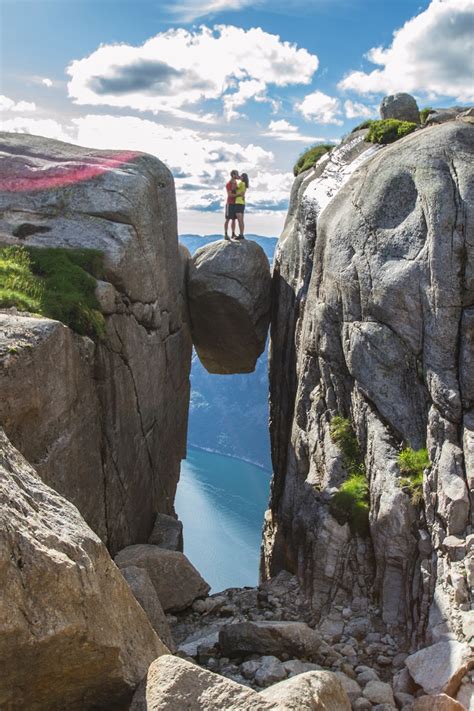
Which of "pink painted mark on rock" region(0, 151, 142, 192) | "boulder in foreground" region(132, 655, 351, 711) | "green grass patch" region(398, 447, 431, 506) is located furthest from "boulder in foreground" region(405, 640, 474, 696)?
"pink painted mark on rock" region(0, 151, 142, 192)

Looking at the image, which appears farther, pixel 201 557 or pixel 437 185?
pixel 201 557

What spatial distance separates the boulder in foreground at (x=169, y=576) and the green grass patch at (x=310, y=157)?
18192 mm

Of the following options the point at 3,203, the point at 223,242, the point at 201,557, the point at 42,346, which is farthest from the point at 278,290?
the point at 201,557

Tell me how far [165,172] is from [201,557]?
90.3 meters

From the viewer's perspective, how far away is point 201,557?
109 metres

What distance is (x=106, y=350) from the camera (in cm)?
1939

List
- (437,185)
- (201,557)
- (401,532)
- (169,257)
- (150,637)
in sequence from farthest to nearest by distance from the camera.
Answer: (201,557)
(169,257)
(437,185)
(401,532)
(150,637)

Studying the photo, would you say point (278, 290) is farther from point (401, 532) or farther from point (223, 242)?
point (401, 532)

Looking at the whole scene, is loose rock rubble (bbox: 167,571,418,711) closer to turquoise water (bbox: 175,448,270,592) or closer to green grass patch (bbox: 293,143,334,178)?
green grass patch (bbox: 293,143,334,178)

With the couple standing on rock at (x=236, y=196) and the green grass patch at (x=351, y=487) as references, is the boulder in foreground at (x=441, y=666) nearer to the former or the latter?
the green grass patch at (x=351, y=487)

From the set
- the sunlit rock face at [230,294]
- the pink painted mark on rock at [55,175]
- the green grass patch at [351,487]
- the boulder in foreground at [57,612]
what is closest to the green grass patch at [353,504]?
the green grass patch at [351,487]

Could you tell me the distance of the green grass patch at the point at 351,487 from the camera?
1752 centimetres

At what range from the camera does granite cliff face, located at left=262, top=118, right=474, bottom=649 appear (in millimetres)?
15188

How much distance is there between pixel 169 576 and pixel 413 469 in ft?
23.0
